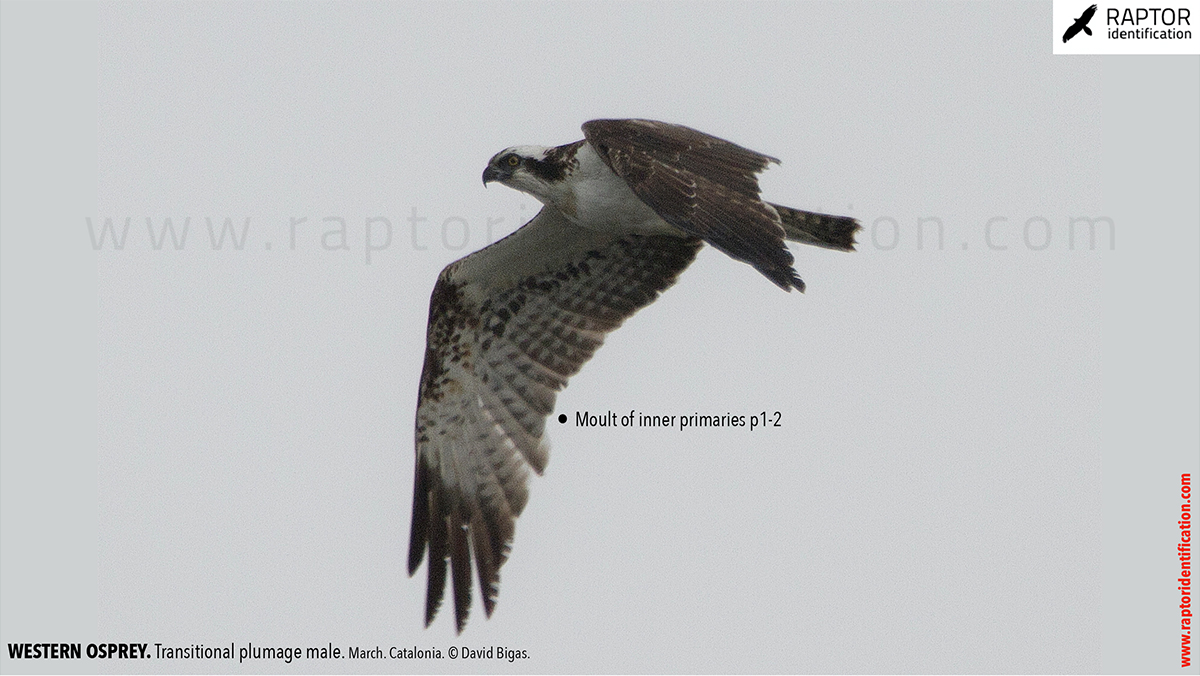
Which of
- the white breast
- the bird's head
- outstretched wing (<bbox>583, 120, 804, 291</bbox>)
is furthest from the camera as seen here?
the bird's head

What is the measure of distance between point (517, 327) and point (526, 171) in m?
1.15

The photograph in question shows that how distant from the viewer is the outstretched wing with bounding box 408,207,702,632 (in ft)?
26.9

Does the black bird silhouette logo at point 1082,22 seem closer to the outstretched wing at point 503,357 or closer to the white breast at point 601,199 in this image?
the outstretched wing at point 503,357

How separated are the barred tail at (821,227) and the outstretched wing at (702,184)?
562 millimetres

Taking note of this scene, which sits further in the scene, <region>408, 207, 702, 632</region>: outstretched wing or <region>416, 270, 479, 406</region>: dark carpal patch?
<region>416, 270, 479, 406</region>: dark carpal patch

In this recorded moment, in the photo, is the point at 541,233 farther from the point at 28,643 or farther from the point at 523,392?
the point at 28,643

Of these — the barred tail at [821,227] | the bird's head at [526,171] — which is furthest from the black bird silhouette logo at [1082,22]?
the bird's head at [526,171]

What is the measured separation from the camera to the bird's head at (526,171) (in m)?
7.65

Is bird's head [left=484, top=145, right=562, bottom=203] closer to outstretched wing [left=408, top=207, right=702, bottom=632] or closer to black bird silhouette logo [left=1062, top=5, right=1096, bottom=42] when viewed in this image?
outstretched wing [left=408, top=207, right=702, bottom=632]

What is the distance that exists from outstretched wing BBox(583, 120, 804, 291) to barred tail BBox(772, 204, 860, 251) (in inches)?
22.1

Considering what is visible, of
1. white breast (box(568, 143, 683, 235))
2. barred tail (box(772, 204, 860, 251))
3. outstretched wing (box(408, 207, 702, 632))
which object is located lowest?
outstretched wing (box(408, 207, 702, 632))

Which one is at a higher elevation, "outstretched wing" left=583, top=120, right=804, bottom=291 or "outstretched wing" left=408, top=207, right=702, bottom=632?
"outstretched wing" left=583, top=120, right=804, bottom=291

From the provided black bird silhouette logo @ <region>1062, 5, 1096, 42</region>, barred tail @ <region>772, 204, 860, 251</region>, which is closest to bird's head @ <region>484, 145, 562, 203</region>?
barred tail @ <region>772, 204, 860, 251</region>

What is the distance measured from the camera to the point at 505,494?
27.1 ft
